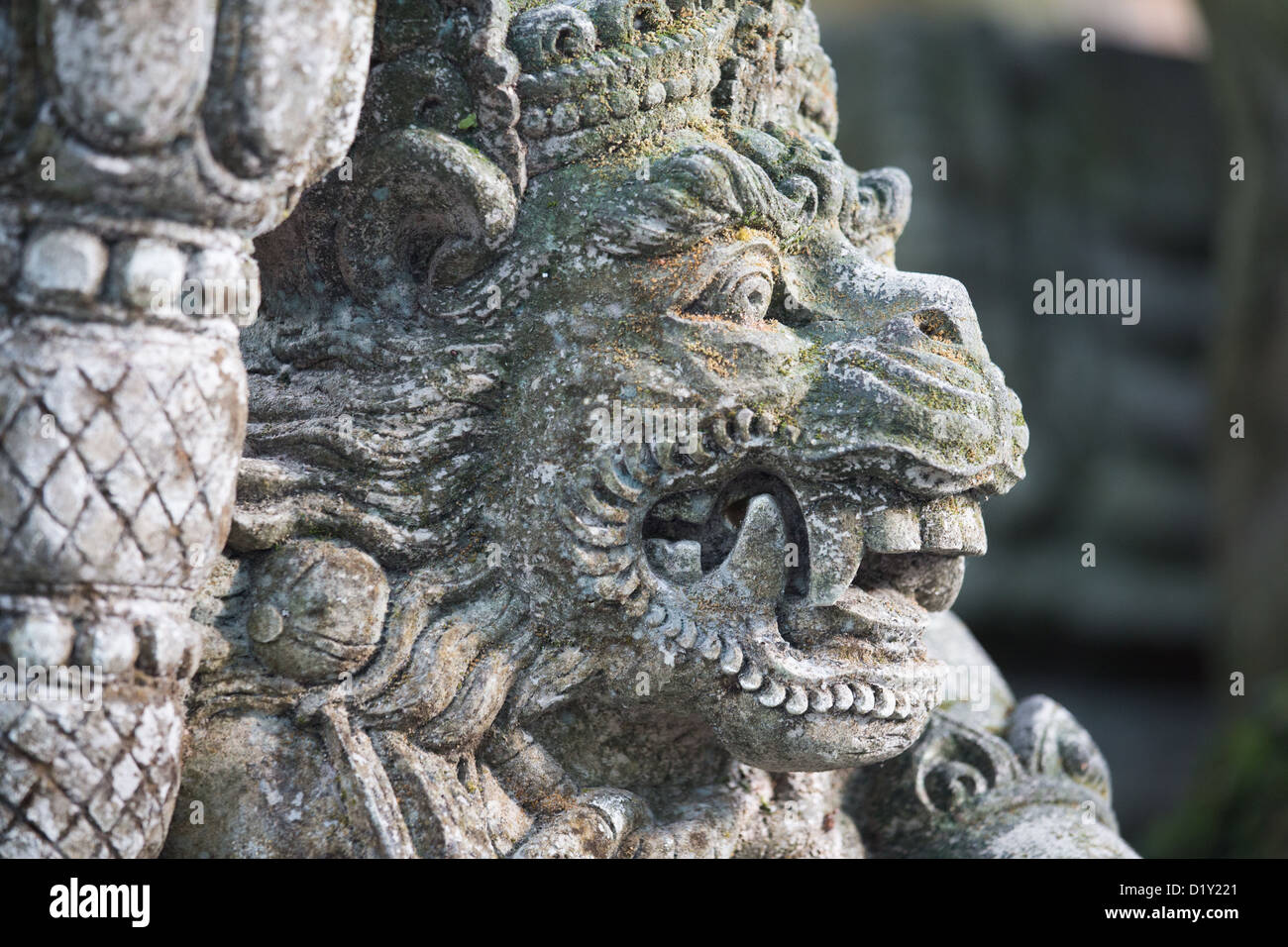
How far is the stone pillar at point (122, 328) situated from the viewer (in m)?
1.57

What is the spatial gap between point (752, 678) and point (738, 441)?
31cm

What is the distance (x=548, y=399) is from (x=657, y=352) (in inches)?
6.1

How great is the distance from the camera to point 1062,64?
7.99 m

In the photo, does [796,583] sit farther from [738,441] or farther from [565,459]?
[565,459]

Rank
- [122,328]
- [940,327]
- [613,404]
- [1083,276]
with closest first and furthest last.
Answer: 1. [122,328]
2. [613,404]
3. [940,327]
4. [1083,276]

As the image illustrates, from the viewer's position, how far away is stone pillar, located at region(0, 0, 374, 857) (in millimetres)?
1569

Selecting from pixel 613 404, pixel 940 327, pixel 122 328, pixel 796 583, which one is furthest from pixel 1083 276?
pixel 122 328

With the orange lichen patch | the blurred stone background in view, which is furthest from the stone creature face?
the blurred stone background

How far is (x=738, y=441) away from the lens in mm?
1997

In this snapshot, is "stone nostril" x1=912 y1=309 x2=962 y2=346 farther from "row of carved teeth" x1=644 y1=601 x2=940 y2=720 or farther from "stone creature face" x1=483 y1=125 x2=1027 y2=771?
"row of carved teeth" x1=644 y1=601 x2=940 y2=720

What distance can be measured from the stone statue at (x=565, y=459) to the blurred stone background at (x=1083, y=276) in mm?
5017

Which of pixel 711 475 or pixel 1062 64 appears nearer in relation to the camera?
pixel 711 475

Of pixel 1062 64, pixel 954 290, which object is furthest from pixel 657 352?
pixel 1062 64
